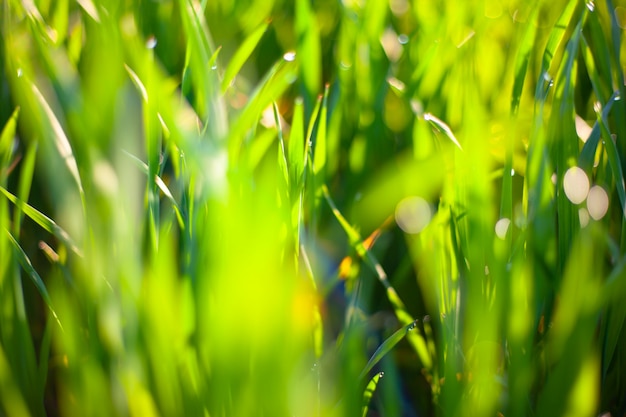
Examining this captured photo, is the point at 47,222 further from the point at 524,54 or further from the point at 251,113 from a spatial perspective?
the point at 524,54

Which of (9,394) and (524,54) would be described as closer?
(9,394)

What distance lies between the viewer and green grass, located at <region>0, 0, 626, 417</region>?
1.28 ft

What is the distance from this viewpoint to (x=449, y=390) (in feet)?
1.43

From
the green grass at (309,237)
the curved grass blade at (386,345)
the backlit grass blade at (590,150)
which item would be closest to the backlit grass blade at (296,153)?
the green grass at (309,237)

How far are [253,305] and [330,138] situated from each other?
281 millimetres

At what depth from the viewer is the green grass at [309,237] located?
1.28 ft

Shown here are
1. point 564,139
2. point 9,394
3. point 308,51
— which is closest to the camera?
point 9,394

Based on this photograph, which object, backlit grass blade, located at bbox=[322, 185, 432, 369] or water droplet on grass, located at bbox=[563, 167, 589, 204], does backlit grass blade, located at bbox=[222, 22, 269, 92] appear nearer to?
backlit grass blade, located at bbox=[322, 185, 432, 369]

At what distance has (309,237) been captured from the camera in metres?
0.53

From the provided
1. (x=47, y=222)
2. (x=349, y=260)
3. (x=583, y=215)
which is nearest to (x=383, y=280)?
(x=349, y=260)

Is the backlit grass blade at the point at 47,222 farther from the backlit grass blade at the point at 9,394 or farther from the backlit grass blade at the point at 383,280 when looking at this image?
the backlit grass blade at the point at 383,280

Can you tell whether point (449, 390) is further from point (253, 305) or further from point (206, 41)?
point (206, 41)

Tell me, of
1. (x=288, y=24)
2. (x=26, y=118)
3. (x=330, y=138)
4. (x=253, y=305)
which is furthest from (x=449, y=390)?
(x=288, y=24)

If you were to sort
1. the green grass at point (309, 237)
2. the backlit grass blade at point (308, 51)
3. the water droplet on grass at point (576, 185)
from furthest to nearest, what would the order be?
the backlit grass blade at point (308, 51) → the water droplet on grass at point (576, 185) → the green grass at point (309, 237)
